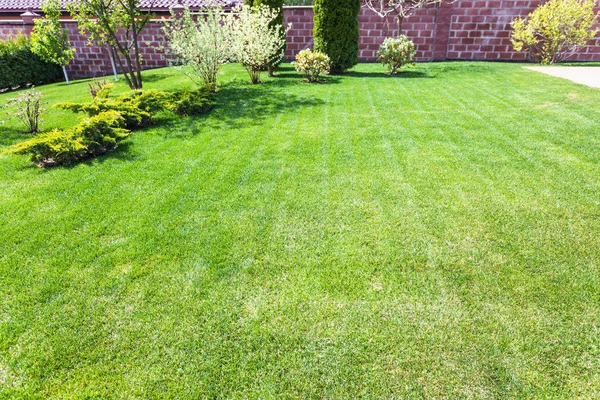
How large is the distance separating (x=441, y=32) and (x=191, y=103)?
1204cm

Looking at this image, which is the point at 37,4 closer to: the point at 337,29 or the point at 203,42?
the point at 203,42

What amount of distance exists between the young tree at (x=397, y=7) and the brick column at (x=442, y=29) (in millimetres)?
463

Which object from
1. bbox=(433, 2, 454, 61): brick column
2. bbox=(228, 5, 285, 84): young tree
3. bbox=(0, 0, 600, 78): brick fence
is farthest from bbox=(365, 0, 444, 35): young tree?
bbox=(228, 5, 285, 84): young tree

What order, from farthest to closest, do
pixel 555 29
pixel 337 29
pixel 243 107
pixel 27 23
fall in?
pixel 27 23 < pixel 555 29 < pixel 337 29 < pixel 243 107

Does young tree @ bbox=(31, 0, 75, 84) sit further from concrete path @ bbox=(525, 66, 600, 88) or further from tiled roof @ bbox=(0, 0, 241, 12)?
concrete path @ bbox=(525, 66, 600, 88)

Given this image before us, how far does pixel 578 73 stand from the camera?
1109cm

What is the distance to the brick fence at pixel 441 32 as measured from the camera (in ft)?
46.6

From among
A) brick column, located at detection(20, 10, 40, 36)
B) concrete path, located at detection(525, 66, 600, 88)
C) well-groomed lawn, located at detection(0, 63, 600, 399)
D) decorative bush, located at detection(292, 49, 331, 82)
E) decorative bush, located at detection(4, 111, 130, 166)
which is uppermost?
brick column, located at detection(20, 10, 40, 36)

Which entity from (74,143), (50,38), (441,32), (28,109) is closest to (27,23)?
(50,38)

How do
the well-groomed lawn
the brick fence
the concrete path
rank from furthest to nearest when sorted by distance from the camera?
the brick fence
the concrete path
the well-groomed lawn

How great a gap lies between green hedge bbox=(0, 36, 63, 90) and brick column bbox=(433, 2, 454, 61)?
1719 cm

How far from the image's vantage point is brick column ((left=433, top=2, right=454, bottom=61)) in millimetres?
14266

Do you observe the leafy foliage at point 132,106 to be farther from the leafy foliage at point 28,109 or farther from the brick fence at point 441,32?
the brick fence at point 441,32

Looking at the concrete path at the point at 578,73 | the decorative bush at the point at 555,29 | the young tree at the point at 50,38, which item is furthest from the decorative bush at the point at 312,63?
the decorative bush at the point at 555,29
